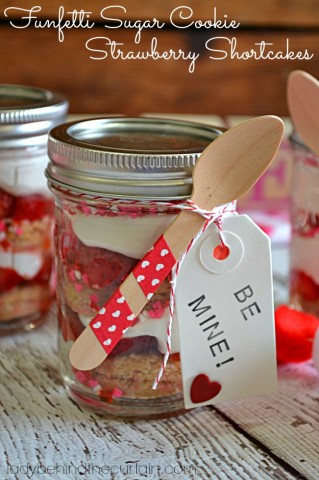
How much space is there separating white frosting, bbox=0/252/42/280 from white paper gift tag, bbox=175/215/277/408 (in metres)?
0.25

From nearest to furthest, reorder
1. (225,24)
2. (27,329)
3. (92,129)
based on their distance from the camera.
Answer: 1. (92,129)
2. (27,329)
3. (225,24)

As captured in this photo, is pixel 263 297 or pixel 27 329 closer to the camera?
pixel 263 297

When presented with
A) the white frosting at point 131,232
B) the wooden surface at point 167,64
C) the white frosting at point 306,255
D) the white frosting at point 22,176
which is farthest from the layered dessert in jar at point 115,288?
the wooden surface at point 167,64

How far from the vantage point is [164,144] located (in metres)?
0.70

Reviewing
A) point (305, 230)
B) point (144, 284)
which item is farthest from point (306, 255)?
point (144, 284)

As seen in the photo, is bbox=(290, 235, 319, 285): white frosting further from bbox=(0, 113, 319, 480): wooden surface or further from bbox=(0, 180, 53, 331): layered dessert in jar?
bbox=(0, 180, 53, 331): layered dessert in jar

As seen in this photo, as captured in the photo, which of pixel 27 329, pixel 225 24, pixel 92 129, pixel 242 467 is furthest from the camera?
pixel 225 24

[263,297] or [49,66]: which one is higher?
[49,66]

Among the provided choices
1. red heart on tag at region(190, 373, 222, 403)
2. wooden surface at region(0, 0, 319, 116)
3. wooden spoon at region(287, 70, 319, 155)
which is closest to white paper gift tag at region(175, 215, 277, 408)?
red heart on tag at region(190, 373, 222, 403)

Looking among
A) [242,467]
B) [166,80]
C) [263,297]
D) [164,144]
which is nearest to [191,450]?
[242,467]

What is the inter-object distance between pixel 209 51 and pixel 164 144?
43 centimetres

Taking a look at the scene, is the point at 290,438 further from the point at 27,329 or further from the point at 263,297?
the point at 27,329

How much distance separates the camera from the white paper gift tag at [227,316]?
645 mm

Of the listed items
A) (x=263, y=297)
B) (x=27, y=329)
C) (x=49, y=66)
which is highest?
(x=49, y=66)
